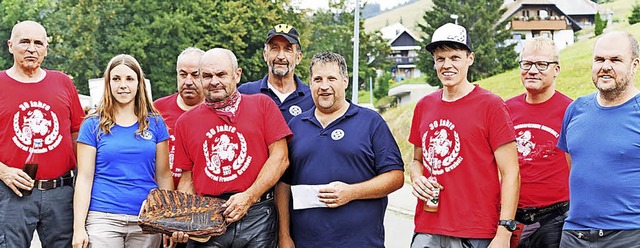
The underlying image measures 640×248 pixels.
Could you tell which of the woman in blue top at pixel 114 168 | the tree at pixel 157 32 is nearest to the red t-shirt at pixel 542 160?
the woman in blue top at pixel 114 168

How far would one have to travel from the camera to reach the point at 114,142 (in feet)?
19.1

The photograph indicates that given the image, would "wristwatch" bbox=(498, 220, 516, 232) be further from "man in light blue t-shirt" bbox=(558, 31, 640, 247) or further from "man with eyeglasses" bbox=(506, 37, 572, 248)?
"man with eyeglasses" bbox=(506, 37, 572, 248)

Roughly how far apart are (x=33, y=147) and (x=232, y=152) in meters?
1.76

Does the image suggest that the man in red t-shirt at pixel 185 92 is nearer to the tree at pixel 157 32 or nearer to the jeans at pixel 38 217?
the jeans at pixel 38 217

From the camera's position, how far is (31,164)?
6.18 metres

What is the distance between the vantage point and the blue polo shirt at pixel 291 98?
267 inches

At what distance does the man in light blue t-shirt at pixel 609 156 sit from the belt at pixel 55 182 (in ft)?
13.0

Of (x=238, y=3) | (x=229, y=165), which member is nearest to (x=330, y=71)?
(x=229, y=165)

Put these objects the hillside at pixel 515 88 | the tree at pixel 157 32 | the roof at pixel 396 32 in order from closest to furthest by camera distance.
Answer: the hillside at pixel 515 88
the tree at pixel 157 32
the roof at pixel 396 32

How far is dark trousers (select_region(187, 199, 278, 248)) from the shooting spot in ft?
18.2

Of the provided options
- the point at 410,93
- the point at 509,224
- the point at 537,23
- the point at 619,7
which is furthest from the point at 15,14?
the point at 619,7

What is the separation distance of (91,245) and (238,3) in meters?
38.1

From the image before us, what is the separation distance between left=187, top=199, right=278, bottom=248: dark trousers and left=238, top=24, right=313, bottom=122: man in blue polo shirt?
1.31 metres

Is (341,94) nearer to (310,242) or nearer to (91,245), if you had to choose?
(310,242)
